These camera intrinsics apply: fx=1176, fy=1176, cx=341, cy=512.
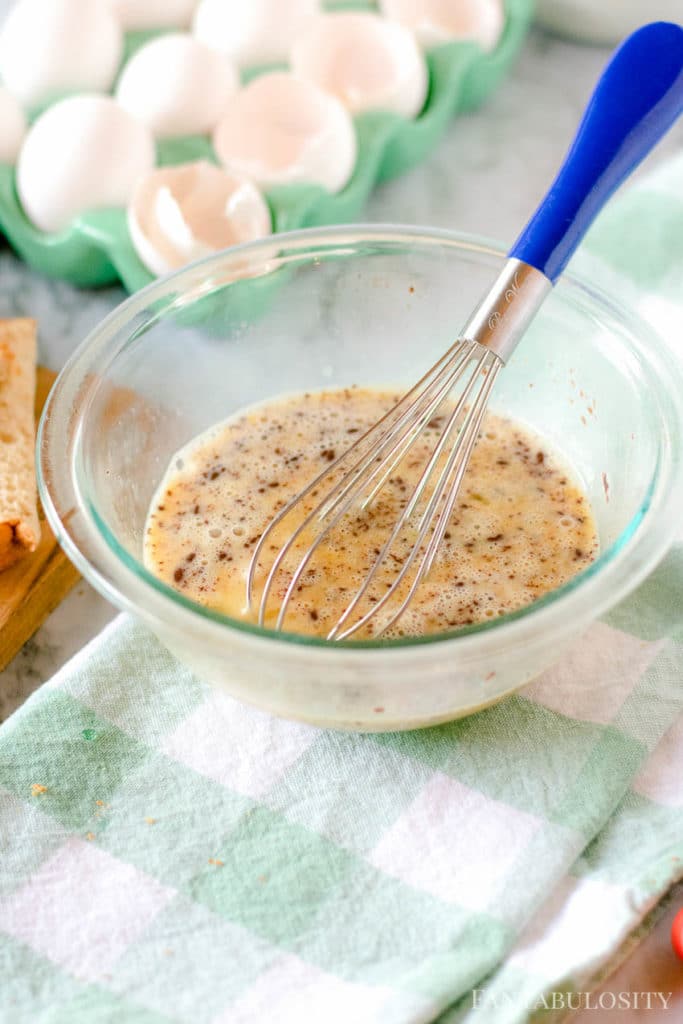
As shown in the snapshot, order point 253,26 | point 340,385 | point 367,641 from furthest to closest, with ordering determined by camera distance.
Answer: point 253,26 < point 340,385 < point 367,641

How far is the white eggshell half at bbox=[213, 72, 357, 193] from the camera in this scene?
4.18ft

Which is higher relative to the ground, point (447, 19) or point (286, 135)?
point (447, 19)

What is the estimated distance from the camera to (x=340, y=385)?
3.58 ft

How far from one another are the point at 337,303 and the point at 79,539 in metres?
0.40

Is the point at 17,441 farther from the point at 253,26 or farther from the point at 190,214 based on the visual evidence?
the point at 253,26

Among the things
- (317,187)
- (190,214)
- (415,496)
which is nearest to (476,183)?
(317,187)

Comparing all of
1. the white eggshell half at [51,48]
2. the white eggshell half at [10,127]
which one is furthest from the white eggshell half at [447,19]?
the white eggshell half at [10,127]

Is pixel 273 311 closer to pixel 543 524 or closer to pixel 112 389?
pixel 112 389

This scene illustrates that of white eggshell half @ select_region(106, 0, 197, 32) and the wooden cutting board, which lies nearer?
the wooden cutting board

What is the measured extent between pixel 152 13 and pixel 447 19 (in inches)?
14.7

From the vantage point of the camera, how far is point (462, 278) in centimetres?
101

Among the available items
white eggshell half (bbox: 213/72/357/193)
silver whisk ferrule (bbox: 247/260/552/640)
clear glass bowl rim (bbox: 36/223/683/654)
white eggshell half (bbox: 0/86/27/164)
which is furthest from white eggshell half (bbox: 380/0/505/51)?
silver whisk ferrule (bbox: 247/260/552/640)

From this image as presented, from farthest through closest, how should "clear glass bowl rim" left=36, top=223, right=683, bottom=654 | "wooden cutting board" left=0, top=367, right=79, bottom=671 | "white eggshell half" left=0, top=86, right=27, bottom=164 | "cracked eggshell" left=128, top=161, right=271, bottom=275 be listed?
"white eggshell half" left=0, top=86, right=27, bottom=164, "cracked eggshell" left=128, top=161, right=271, bottom=275, "wooden cutting board" left=0, top=367, right=79, bottom=671, "clear glass bowl rim" left=36, top=223, right=683, bottom=654

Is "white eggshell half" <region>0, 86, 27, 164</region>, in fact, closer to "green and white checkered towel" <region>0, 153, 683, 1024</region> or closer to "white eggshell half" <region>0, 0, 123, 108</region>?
"white eggshell half" <region>0, 0, 123, 108</region>
